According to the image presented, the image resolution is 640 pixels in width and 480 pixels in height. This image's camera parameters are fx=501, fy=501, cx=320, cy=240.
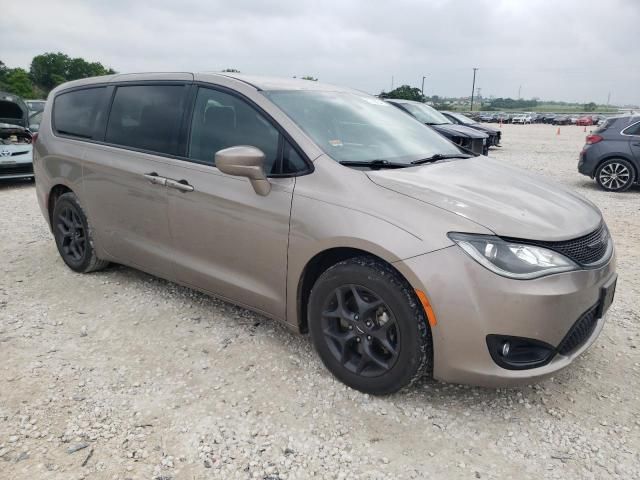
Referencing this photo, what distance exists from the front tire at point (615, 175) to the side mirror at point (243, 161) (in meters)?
8.51

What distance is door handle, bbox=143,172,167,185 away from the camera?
3.41 m

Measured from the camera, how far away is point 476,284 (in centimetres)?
224

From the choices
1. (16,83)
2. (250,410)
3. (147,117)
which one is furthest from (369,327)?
(16,83)

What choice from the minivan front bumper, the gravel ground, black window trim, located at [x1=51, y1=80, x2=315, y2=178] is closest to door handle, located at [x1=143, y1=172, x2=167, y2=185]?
black window trim, located at [x1=51, y1=80, x2=315, y2=178]

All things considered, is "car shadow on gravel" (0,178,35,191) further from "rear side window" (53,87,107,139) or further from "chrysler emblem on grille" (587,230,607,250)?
"chrysler emblem on grille" (587,230,607,250)

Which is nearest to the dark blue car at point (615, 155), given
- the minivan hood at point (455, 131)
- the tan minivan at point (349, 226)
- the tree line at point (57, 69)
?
the minivan hood at point (455, 131)

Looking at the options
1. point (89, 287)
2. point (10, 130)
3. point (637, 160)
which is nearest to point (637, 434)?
point (89, 287)

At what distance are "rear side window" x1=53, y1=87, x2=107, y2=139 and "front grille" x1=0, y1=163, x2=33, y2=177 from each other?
534cm

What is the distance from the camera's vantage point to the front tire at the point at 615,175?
29.7 ft

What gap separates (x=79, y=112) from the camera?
4.29 meters

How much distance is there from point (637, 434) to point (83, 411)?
9.04ft

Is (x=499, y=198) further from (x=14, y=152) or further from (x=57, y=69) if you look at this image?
(x=57, y=69)

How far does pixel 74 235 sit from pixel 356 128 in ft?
9.03

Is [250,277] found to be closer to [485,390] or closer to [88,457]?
[88,457]
